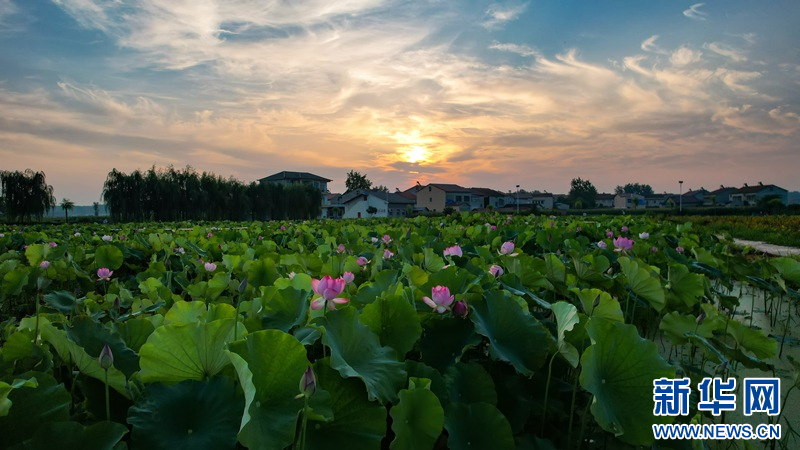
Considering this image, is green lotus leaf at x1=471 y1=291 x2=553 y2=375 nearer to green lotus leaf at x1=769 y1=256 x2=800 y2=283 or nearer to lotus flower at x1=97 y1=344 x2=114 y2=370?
lotus flower at x1=97 y1=344 x2=114 y2=370

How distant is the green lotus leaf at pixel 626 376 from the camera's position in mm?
911

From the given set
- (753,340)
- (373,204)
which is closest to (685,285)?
(753,340)

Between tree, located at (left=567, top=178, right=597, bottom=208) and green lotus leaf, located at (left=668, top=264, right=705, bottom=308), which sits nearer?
green lotus leaf, located at (left=668, top=264, right=705, bottom=308)

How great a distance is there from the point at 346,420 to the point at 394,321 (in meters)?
0.27

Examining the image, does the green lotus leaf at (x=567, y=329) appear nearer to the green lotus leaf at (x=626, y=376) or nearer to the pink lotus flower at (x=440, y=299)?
the green lotus leaf at (x=626, y=376)

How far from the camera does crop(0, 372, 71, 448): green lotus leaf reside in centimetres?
72

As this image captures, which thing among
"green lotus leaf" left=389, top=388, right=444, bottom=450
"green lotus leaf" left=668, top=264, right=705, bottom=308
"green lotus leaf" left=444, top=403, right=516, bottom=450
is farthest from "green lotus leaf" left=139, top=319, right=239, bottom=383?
"green lotus leaf" left=668, top=264, right=705, bottom=308

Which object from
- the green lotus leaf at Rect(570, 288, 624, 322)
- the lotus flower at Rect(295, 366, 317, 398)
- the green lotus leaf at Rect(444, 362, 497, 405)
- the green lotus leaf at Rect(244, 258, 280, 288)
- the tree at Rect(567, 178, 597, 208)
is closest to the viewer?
the lotus flower at Rect(295, 366, 317, 398)

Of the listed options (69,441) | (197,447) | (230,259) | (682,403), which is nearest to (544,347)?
(682,403)

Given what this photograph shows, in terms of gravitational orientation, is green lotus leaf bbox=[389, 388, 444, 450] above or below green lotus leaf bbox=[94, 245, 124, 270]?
below

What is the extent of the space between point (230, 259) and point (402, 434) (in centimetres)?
173

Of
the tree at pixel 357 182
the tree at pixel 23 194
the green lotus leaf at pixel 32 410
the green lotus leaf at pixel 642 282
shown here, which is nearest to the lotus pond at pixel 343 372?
the green lotus leaf at pixel 32 410

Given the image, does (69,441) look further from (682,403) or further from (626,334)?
(682,403)

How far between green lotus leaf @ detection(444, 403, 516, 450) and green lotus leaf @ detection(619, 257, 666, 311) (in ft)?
3.64
